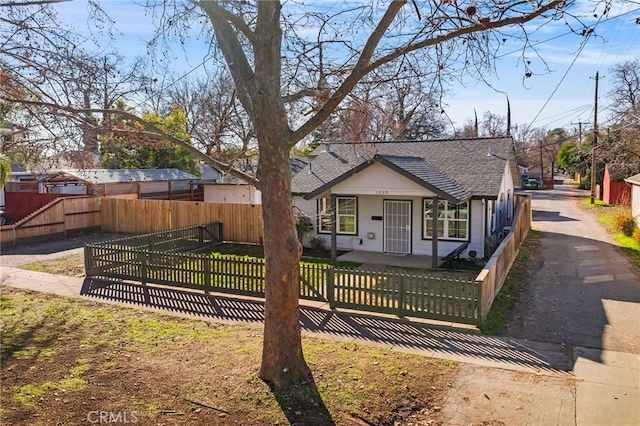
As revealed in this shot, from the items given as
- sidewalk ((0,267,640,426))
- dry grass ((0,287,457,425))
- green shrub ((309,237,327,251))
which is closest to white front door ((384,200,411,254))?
green shrub ((309,237,327,251))

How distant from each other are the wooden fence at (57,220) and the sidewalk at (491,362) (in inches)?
398

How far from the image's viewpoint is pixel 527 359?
8383 millimetres

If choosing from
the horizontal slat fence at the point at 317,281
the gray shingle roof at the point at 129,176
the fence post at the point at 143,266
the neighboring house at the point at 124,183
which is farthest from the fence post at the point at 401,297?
the neighboring house at the point at 124,183

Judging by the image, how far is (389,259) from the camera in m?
17.7

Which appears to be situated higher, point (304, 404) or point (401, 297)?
point (401, 297)

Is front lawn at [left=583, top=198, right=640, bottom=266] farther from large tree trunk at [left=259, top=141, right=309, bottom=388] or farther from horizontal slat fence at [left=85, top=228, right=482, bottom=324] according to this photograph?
large tree trunk at [left=259, top=141, right=309, bottom=388]

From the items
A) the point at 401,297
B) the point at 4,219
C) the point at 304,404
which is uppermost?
the point at 4,219

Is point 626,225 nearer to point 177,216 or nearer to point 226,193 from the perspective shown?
point 177,216

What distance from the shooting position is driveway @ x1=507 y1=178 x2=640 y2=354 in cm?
967

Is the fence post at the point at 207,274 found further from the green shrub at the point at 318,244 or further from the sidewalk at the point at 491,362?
the green shrub at the point at 318,244

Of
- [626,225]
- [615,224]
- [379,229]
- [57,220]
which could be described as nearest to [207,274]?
[379,229]

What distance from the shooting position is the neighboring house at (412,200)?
17.1 meters

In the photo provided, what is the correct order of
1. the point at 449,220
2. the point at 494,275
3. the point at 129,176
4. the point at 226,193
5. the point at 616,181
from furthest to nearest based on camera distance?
the point at 616,181, the point at 226,193, the point at 129,176, the point at 449,220, the point at 494,275

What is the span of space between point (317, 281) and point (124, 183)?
68.6ft
